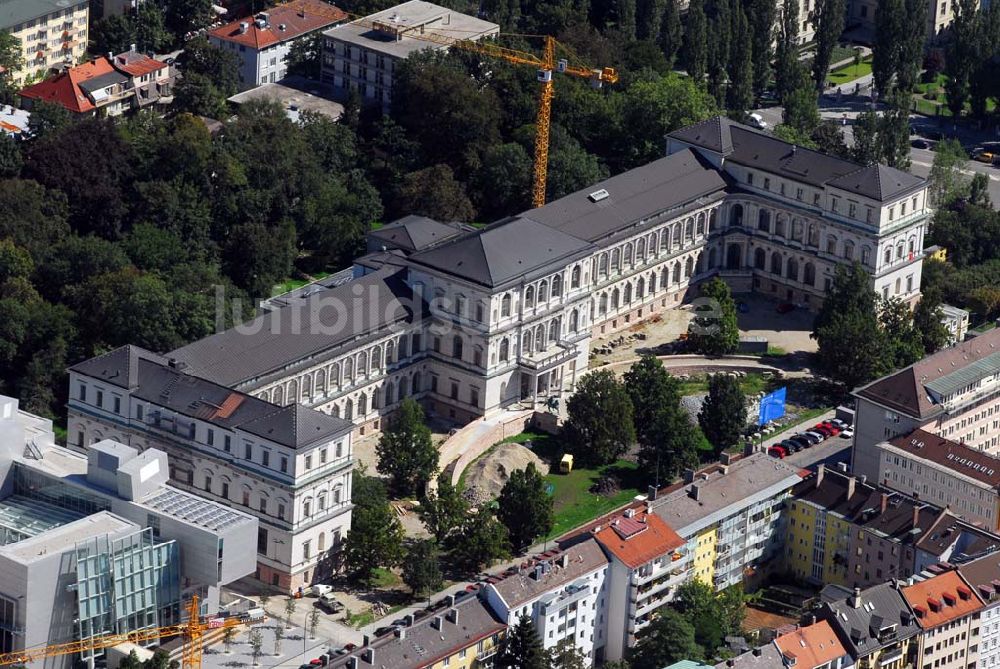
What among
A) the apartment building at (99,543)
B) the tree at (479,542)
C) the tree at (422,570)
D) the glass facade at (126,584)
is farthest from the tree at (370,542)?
the glass facade at (126,584)

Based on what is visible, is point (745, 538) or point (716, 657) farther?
point (745, 538)

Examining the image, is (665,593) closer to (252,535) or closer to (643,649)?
(643,649)

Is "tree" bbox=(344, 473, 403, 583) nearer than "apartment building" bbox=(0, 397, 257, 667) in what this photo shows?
No

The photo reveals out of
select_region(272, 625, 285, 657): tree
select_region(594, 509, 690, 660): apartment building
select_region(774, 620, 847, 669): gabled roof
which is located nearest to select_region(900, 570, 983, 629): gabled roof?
select_region(774, 620, 847, 669): gabled roof

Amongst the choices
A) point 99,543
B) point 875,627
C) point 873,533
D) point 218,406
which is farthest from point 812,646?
point 99,543

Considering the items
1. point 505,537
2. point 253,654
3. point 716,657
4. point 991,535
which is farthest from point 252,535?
point 991,535

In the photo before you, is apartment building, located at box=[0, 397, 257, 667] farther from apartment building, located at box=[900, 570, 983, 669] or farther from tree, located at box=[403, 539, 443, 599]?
apartment building, located at box=[900, 570, 983, 669]
